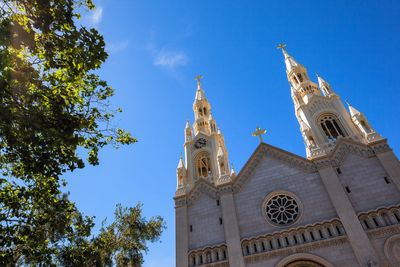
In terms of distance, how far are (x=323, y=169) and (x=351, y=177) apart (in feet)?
6.47

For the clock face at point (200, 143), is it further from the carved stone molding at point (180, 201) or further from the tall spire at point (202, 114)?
the carved stone molding at point (180, 201)

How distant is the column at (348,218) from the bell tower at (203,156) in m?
8.10

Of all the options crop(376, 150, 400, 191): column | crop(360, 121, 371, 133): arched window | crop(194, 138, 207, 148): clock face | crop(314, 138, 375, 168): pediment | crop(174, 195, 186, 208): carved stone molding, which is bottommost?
crop(376, 150, 400, 191): column

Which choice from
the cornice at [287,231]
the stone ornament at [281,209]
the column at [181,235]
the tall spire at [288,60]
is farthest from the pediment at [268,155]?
the tall spire at [288,60]

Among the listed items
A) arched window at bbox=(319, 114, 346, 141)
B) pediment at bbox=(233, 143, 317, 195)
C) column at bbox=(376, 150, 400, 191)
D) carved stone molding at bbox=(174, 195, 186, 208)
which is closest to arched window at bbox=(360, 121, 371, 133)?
arched window at bbox=(319, 114, 346, 141)

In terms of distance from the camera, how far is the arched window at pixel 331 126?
83.7ft

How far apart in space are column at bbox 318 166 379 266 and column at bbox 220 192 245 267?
7.13 meters

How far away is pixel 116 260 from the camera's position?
2092 centimetres

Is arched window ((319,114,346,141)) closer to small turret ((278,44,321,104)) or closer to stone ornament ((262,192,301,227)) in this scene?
small turret ((278,44,321,104))

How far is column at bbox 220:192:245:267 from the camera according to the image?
19.7m

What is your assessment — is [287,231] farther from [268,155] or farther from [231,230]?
[268,155]

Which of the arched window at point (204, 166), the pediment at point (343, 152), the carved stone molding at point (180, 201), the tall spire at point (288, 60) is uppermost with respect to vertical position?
the tall spire at point (288, 60)

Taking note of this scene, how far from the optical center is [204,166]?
96.9ft

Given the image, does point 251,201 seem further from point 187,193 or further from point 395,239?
point 395,239
